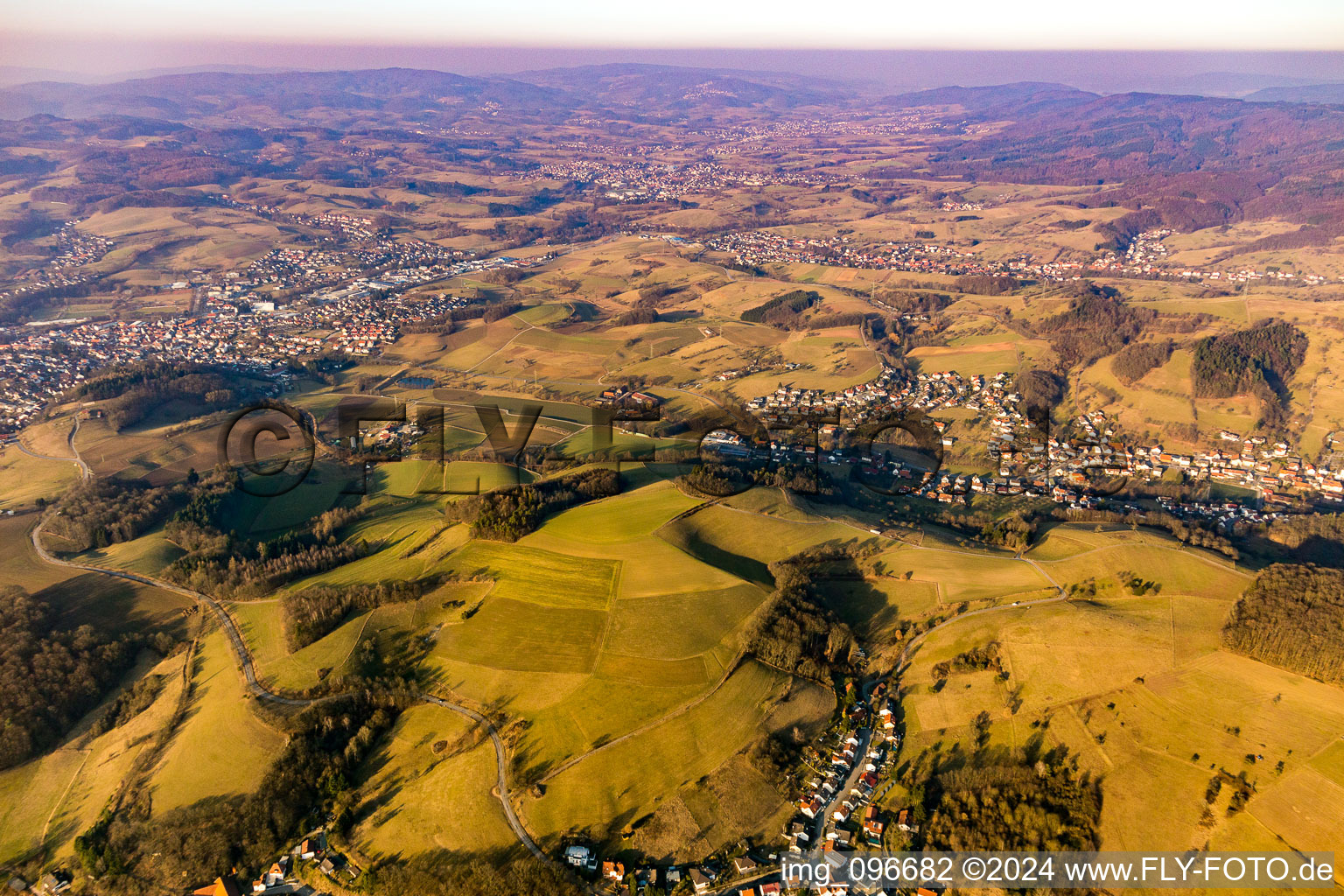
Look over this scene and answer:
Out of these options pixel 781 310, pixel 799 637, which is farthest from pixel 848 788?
pixel 781 310

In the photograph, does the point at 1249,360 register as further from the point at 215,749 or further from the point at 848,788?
the point at 215,749

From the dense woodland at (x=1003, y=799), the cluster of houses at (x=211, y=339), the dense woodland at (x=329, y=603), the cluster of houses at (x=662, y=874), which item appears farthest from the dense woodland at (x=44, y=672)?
the cluster of houses at (x=211, y=339)

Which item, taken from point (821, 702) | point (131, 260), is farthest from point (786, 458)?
point (131, 260)

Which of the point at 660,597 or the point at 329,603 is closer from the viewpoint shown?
the point at 329,603

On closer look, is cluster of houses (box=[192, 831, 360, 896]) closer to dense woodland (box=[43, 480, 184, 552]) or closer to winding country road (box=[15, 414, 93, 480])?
dense woodland (box=[43, 480, 184, 552])

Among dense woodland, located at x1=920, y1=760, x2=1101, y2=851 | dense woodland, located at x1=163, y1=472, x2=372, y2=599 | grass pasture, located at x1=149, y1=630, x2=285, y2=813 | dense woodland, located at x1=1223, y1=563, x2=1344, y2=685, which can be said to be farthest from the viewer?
dense woodland, located at x1=163, y1=472, x2=372, y2=599

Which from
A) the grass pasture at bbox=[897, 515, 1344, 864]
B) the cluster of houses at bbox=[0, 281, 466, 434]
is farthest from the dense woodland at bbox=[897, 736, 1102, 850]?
the cluster of houses at bbox=[0, 281, 466, 434]

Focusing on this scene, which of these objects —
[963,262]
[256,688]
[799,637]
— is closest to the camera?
[256,688]
